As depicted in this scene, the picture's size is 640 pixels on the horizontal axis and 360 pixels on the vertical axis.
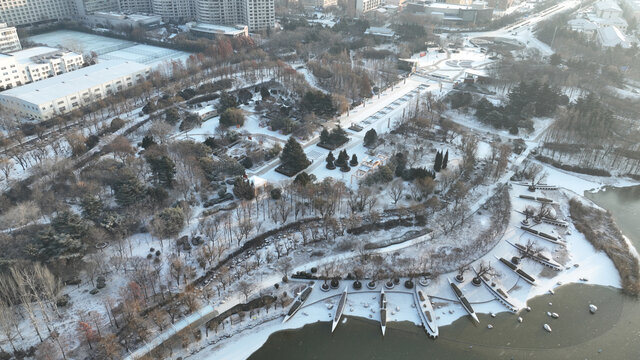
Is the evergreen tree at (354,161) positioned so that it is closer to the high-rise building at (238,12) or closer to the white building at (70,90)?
the white building at (70,90)

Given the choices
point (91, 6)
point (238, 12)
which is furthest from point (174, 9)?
point (91, 6)

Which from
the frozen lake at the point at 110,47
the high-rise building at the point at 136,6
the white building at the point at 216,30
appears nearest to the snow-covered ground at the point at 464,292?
the frozen lake at the point at 110,47

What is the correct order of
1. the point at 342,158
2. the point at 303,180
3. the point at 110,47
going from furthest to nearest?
the point at 110,47 → the point at 342,158 → the point at 303,180

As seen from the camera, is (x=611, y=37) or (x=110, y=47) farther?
(x=611, y=37)

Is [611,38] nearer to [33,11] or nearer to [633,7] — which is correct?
[633,7]

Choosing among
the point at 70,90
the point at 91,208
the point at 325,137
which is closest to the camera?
the point at 91,208

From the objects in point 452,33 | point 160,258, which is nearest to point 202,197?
point 160,258

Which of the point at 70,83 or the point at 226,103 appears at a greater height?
the point at 70,83
